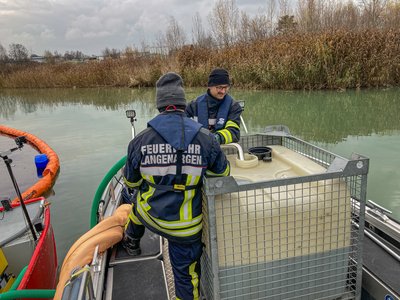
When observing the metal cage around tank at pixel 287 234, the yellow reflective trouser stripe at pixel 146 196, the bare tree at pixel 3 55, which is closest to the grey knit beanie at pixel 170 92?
the yellow reflective trouser stripe at pixel 146 196

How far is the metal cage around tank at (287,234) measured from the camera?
1291mm

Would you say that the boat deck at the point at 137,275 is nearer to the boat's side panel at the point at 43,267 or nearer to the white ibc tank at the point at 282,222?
the boat's side panel at the point at 43,267

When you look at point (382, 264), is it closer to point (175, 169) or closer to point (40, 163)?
point (175, 169)

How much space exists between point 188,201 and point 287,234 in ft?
1.43

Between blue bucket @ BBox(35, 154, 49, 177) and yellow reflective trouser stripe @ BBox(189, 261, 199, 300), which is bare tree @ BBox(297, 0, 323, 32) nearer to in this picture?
blue bucket @ BBox(35, 154, 49, 177)

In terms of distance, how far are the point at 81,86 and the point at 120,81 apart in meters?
2.51

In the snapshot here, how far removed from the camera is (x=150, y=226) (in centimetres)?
152

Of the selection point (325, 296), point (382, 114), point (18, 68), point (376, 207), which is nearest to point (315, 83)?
point (382, 114)

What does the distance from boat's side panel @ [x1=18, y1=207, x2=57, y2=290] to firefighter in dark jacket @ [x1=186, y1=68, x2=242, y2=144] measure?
1499mm

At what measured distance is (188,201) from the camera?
139 cm

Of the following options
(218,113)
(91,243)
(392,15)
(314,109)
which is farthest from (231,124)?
(392,15)


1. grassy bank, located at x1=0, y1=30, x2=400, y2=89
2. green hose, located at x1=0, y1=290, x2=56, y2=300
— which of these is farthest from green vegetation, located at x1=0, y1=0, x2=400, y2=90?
green hose, located at x1=0, y1=290, x2=56, y2=300

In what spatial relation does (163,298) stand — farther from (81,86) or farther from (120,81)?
(81,86)

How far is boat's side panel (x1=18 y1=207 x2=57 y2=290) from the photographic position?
2073mm
